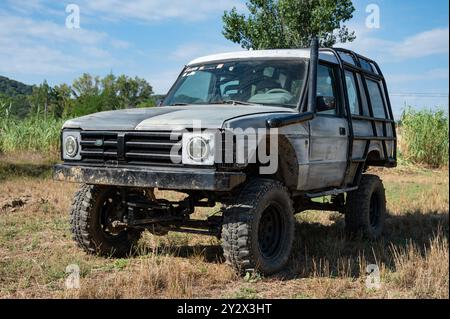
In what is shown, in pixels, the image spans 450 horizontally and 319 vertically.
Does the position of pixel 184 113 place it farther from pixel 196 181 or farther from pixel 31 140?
pixel 31 140

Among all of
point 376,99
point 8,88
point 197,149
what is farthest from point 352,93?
point 8,88

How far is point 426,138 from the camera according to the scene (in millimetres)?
18359

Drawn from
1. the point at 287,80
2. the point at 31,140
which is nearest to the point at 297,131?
the point at 287,80

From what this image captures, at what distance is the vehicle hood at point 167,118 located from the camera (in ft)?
13.8

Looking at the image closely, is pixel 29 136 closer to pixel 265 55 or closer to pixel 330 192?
pixel 265 55

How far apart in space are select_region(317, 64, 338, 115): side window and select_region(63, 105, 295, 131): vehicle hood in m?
0.82

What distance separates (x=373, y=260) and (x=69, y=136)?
10.6 ft

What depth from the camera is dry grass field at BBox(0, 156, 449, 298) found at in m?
4.08

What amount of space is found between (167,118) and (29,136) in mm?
12722

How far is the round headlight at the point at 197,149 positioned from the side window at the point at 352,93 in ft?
8.97

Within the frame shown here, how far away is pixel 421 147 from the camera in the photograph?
18500mm

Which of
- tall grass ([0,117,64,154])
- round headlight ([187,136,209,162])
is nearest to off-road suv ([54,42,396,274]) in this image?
round headlight ([187,136,209,162])
